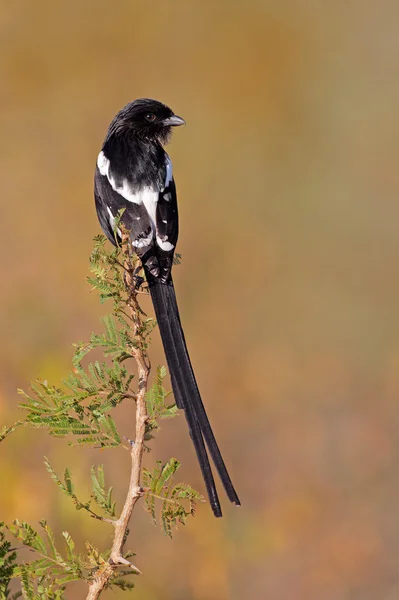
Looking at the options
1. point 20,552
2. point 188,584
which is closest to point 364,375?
point 188,584

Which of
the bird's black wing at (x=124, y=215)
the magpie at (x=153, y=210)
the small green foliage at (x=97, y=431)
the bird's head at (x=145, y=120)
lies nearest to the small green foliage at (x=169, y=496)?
the small green foliage at (x=97, y=431)

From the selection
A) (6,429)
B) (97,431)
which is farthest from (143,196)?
(6,429)

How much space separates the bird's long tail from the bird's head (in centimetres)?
87

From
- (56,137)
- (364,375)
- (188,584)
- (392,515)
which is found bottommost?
(188,584)

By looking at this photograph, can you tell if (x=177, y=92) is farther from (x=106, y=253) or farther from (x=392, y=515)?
(x=106, y=253)

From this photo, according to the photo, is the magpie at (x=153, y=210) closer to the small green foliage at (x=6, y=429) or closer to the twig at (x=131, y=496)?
the twig at (x=131, y=496)

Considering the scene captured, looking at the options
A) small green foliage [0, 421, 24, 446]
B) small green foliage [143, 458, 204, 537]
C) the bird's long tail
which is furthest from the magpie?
small green foliage [0, 421, 24, 446]

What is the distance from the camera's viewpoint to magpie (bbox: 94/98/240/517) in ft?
5.90

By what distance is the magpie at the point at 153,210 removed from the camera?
5.90 feet

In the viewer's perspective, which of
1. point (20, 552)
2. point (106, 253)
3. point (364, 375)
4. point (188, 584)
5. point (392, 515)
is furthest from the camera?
point (364, 375)

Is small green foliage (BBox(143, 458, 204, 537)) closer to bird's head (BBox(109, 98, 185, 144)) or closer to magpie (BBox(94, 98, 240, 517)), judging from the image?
magpie (BBox(94, 98, 240, 517))

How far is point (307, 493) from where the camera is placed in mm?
3959

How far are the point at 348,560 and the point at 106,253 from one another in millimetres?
2431

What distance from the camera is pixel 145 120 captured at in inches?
116
